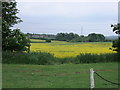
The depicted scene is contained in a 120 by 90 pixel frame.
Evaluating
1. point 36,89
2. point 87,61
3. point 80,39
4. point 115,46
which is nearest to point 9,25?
point 87,61

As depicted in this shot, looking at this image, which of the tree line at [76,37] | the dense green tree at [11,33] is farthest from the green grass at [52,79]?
the tree line at [76,37]

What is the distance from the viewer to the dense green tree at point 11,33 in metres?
18.3

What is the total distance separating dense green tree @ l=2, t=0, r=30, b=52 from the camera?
18281 millimetres

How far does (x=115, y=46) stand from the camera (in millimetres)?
21703

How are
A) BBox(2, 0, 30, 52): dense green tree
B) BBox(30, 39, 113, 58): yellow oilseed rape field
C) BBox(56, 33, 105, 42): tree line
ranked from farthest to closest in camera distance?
BBox(56, 33, 105, 42): tree line → BBox(30, 39, 113, 58): yellow oilseed rape field → BBox(2, 0, 30, 52): dense green tree

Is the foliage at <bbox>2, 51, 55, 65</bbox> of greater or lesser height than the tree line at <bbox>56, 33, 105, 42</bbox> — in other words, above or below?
below

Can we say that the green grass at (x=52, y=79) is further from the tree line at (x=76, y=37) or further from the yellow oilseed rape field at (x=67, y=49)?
the tree line at (x=76, y=37)

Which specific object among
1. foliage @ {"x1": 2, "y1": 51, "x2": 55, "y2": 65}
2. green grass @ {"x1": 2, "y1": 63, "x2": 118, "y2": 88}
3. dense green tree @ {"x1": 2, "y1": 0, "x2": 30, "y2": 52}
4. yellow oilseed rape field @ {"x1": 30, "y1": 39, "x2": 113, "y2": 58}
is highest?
dense green tree @ {"x1": 2, "y1": 0, "x2": 30, "y2": 52}

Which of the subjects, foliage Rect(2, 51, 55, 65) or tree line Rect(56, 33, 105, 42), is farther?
tree line Rect(56, 33, 105, 42)

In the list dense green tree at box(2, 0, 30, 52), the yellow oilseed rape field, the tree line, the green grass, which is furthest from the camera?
the tree line

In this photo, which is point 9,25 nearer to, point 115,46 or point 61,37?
point 115,46

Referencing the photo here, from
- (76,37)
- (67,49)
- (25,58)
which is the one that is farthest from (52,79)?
(76,37)

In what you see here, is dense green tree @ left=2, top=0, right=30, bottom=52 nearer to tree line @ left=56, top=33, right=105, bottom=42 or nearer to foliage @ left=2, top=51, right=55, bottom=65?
foliage @ left=2, top=51, right=55, bottom=65

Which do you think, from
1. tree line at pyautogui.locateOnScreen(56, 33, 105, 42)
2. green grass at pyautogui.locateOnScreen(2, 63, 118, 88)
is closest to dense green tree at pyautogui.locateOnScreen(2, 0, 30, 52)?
green grass at pyautogui.locateOnScreen(2, 63, 118, 88)
